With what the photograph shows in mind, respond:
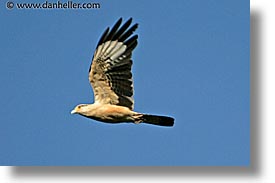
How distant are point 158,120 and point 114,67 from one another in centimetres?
30

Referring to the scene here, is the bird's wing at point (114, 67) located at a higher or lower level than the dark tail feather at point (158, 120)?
higher

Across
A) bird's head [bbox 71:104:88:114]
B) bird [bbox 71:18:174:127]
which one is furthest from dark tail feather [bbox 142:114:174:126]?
bird's head [bbox 71:104:88:114]

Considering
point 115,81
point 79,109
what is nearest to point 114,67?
point 115,81

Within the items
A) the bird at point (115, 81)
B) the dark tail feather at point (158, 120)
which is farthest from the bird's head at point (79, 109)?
the dark tail feather at point (158, 120)

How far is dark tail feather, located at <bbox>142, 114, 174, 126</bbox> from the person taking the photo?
4.49 m

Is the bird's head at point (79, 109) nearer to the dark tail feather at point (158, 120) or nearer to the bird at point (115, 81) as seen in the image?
the bird at point (115, 81)

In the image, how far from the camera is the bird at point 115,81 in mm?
4418

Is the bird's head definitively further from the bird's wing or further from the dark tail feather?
the dark tail feather

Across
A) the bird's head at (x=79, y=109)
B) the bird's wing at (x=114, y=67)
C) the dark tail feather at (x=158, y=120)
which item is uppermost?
the bird's wing at (x=114, y=67)

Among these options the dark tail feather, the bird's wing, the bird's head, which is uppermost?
the bird's wing

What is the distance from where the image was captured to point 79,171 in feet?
14.7

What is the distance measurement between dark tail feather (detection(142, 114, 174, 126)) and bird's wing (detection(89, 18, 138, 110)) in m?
0.09

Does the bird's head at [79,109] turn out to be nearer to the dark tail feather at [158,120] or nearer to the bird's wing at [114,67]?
the bird's wing at [114,67]
